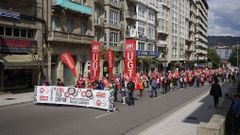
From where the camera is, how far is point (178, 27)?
278 feet

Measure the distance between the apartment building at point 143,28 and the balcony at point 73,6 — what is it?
Answer: 44.7ft

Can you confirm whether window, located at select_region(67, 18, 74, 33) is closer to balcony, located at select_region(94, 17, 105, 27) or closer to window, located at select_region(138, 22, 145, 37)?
balcony, located at select_region(94, 17, 105, 27)

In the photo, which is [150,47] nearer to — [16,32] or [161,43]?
[161,43]

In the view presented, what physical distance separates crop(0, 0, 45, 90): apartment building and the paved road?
8.25 meters

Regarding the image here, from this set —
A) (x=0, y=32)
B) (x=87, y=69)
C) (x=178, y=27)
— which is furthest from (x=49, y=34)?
(x=178, y=27)

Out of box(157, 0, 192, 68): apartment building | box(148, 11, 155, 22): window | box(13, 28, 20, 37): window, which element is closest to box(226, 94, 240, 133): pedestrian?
box(13, 28, 20, 37): window

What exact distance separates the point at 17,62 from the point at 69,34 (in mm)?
9375

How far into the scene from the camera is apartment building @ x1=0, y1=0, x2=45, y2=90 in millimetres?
27031

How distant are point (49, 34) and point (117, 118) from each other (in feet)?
62.1

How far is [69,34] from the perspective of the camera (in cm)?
3553

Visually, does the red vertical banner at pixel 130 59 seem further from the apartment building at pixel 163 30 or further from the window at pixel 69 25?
the apartment building at pixel 163 30

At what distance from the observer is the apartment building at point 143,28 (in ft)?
174

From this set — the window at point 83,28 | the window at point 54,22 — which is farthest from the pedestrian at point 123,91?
the window at point 83,28

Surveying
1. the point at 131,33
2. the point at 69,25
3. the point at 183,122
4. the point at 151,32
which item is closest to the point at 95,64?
the point at 183,122
